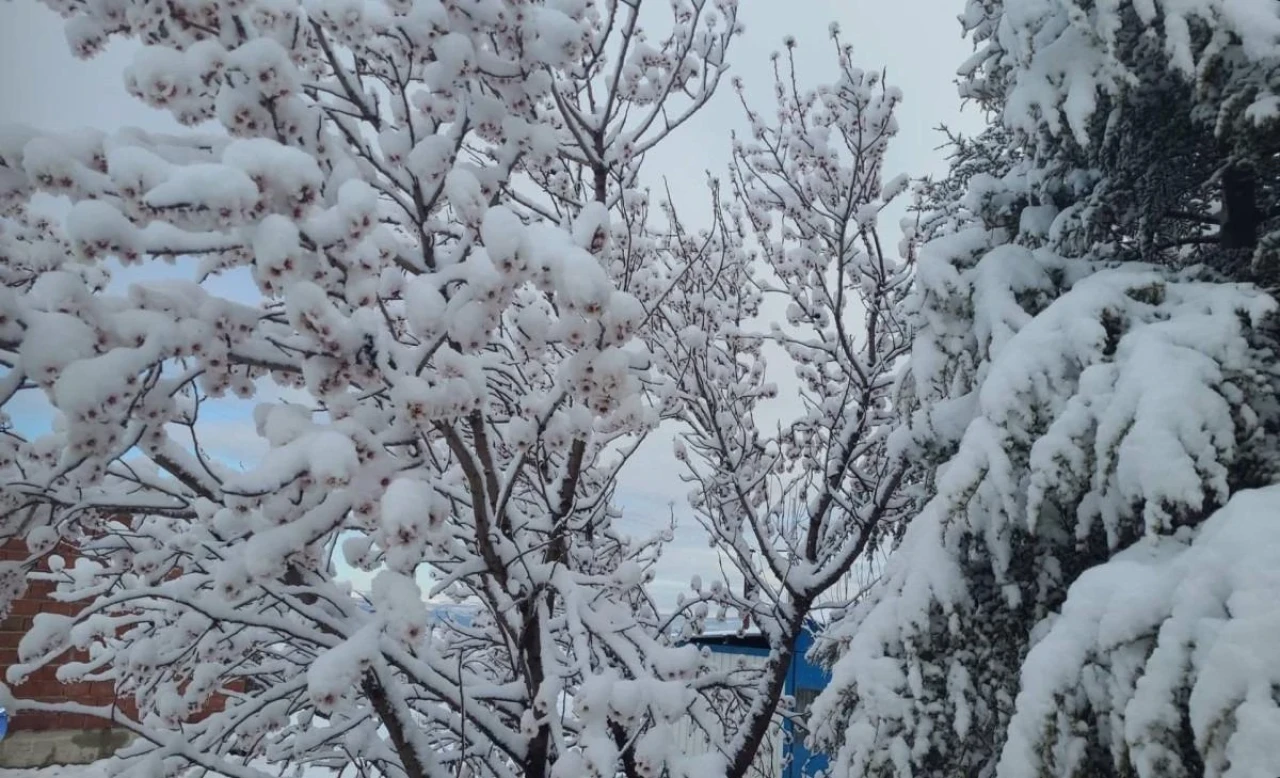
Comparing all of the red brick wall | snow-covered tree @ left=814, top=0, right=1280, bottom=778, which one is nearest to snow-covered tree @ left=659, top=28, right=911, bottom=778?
snow-covered tree @ left=814, top=0, right=1280, bottom=778

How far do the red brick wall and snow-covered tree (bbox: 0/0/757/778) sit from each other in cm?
337

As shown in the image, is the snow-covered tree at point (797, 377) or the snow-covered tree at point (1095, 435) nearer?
the snow-covered tree at point (1095, 435)

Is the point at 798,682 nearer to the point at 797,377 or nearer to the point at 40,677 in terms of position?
Result: the point at 797,377

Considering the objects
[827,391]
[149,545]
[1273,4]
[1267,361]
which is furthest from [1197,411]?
[827,391]

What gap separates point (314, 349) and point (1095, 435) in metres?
2.44

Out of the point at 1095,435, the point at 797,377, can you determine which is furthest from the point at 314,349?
the point at 797,377

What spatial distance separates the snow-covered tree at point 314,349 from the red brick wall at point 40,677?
337cm

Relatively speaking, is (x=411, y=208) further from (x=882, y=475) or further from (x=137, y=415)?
(x=882, y=475)

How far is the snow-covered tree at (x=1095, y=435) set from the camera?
6.06 ft

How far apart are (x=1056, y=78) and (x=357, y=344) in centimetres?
287

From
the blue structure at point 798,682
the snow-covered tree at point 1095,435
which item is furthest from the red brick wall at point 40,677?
the snow-covered tree at point 1095,435

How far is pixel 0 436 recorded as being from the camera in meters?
2.18

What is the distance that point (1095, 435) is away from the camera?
7.38 feet

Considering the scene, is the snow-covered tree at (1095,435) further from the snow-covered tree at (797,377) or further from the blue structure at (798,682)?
the blue structure at (798,682)
